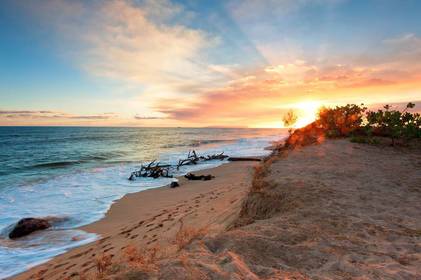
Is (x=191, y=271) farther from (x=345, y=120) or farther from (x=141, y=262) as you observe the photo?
(x=345, y=120)

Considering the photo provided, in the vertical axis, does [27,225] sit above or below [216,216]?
below

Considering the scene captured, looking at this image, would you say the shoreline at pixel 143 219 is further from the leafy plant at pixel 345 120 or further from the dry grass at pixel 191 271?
the leafy plant at pixel 345 120

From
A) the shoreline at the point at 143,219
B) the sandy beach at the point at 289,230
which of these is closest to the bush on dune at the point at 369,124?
the sandy beach at the point at 289,230

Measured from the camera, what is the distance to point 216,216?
29.2 feet

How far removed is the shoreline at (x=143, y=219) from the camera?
7.47 m

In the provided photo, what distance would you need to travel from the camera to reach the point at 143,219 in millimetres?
10852

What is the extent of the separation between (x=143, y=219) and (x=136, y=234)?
6.17 ft

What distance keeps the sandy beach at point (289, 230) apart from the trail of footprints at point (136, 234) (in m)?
0.04

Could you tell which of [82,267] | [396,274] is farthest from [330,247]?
[82,267]

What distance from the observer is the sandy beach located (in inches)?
150

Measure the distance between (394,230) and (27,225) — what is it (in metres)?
11.8

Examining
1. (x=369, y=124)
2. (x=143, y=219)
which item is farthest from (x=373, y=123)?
(x=143, y=219)

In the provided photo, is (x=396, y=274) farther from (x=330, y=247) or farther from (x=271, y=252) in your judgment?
(x=271, y=252)

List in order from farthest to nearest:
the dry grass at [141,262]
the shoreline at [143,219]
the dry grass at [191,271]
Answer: the shoreline at [143,219] → the dry grass at [141,262] → the dry grass at [191,271]
